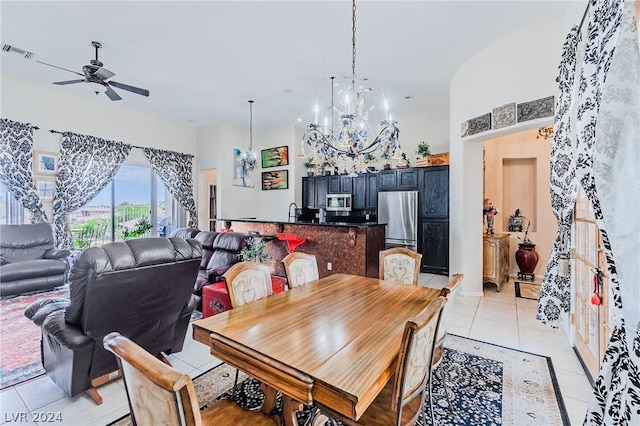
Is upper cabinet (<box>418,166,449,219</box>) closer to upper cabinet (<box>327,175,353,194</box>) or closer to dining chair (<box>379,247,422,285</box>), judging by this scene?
upper cabinet (<box>327,175,353,194</box>)

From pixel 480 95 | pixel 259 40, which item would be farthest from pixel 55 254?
pixel 480 95

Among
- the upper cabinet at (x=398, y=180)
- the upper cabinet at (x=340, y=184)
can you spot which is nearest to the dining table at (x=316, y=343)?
the upper cabinet at (x=398, y=180)

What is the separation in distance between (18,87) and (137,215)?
3.02 metres

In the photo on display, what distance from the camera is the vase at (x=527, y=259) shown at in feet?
17.1

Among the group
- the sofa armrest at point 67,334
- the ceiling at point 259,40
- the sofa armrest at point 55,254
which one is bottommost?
the sofa armrest at point 67,334

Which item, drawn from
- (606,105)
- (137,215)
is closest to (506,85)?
(606,105)

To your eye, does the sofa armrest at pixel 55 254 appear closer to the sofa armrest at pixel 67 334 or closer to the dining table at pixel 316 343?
the sofa armrest at pixel 67 334

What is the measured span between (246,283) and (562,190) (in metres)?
3.10

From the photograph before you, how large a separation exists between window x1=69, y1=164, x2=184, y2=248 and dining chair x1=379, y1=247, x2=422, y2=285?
6.04 meters

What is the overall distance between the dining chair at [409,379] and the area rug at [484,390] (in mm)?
502

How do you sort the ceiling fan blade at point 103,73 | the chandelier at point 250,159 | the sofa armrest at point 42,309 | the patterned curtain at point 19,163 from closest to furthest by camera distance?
the sofa armrest at point 42,309 → the ceiling fan blade at point 103,73 → the patterned curtain at point 19,163 → the chandelier at point 250,159

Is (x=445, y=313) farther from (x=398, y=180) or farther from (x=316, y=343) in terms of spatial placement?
(x=398, y=180)

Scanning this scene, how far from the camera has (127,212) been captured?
6641 mm

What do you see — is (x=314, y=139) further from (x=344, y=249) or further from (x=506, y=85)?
(x=506, y=85)
